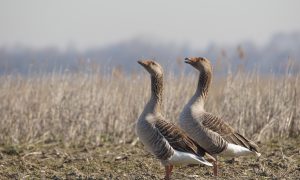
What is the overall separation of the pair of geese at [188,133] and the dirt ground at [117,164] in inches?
19.6

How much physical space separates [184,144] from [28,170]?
3312 mm

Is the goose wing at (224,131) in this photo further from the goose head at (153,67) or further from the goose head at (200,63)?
the goose head at (153,67)

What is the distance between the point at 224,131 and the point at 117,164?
2.65 metres

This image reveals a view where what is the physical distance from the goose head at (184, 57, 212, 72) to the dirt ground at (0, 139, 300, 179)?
5.78ft

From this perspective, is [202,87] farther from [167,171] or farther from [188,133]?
[167,171]

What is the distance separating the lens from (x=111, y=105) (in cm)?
1508

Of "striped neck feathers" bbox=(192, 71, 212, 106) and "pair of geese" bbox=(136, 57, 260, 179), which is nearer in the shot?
"pair of geese" bbox=(136, 57, 260, 179)

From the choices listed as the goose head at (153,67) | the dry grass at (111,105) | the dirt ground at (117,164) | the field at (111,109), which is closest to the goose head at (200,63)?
the goose head at (153,67)

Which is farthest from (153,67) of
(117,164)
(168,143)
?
(117,164)

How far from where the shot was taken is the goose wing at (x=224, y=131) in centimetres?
933

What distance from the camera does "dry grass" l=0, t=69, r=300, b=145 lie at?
14.4 metres

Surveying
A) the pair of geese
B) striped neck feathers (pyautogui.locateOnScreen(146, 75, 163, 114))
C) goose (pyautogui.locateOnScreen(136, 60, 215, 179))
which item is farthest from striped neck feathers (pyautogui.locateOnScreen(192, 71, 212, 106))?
goose (pyautogui.locateOnScreen(136, 60, 215, 179))

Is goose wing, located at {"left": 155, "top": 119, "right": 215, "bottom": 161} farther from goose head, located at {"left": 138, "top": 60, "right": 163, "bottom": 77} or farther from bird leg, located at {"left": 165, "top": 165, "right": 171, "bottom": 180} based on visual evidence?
goose head, located at {"left": 138, "top": 60, "right": 163, "bottom": 77}

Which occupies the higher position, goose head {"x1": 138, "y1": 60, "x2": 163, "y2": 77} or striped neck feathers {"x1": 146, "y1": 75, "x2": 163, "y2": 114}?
goose head {"x1": 138, "y1": 60, "x2": 163, "y2": 77}
